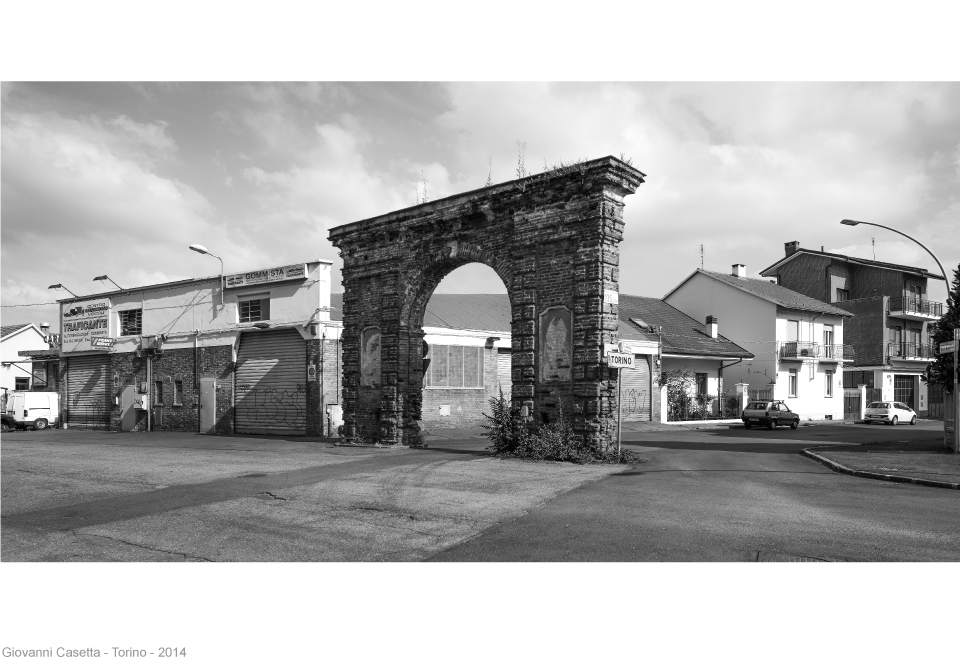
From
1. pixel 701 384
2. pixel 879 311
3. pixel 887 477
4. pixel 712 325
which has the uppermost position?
pixel 879 311

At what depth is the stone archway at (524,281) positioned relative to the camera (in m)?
15.3

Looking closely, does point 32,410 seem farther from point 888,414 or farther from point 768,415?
point 888,414

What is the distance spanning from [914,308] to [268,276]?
44.7m

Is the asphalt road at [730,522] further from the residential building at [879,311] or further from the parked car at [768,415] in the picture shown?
the residential building at [879,311]

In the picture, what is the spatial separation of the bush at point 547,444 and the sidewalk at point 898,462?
4.47 meters

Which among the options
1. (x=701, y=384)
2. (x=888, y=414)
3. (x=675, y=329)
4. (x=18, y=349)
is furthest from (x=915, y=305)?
(x=18, y=349)

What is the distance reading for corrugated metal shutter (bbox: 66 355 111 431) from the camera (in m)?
34.5

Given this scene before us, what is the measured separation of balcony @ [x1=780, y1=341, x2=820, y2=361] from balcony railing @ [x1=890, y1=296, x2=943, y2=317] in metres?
11.2

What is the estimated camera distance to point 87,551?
7422mm

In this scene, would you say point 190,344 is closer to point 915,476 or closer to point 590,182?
point 590,182

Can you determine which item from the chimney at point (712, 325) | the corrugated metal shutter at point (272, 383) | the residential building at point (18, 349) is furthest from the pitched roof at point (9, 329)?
the chimney at point (712, 325)

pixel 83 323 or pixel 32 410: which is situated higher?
pixel 83 323

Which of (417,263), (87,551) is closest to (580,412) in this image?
(417,263)

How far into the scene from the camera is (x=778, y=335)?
40344 millimetres
